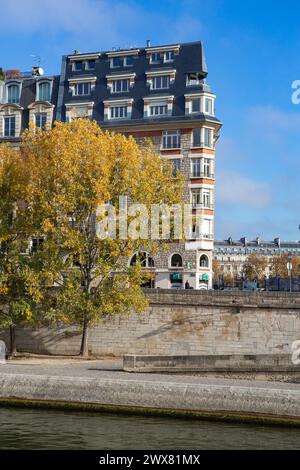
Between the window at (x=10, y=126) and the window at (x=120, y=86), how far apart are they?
33.2ft

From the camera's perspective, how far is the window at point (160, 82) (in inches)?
2557

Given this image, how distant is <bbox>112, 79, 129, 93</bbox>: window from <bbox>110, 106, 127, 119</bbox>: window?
6.01 ft

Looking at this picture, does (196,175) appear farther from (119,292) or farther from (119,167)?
(119,292)

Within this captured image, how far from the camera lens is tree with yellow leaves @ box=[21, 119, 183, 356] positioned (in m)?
47.4

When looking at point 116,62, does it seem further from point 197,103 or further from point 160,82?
point 197,103

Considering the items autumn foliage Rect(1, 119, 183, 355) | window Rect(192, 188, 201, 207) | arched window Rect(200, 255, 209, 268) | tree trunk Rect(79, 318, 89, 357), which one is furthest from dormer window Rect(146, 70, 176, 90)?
tree trunk Rect(79, 318, 89, 357)

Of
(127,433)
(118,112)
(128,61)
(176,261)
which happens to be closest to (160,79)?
(128,61)

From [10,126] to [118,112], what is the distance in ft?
35.4

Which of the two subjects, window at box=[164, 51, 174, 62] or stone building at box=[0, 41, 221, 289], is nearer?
stone building at box=[0, 41, 221, 289]

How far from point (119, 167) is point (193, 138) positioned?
49.9 feet

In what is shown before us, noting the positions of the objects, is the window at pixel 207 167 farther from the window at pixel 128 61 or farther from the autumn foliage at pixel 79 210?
the autumn foliage at pixel 79 210

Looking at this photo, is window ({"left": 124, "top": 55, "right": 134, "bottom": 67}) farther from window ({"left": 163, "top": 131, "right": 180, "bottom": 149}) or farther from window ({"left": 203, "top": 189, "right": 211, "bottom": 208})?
window ({"left": 203, "top": 189, "right": 211, "bottom": 208})
